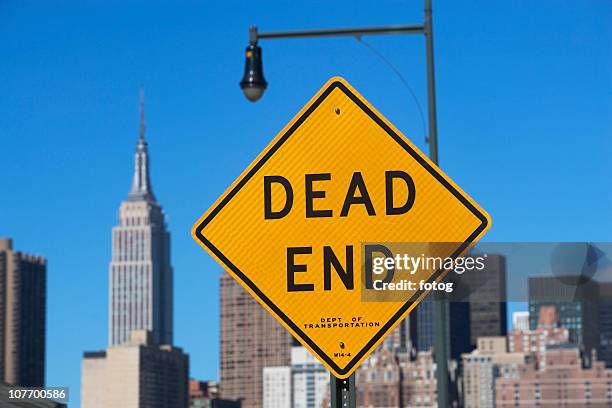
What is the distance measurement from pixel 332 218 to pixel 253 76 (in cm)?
1484

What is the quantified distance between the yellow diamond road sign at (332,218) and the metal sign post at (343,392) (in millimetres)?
46

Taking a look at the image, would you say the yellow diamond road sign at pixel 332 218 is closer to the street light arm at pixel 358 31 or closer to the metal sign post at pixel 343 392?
the metal sign post at pixel 343 392

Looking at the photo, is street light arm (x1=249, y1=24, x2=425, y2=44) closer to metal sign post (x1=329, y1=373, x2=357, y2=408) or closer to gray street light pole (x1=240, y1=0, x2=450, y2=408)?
gray street light pole (x1=240, y1=0, x2=450, y2=408)

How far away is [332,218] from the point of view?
7602 mm

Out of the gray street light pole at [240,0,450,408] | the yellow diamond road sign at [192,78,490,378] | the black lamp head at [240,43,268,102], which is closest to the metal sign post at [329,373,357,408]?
the yellow diamond road sign at [192,78,490,378]

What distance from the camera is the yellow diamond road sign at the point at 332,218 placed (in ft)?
24.7

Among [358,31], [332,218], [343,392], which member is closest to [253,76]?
[358,31]

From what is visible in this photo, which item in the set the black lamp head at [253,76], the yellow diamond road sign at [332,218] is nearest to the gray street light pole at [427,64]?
the black lamp head at [253,76]

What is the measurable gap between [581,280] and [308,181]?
1.98 m

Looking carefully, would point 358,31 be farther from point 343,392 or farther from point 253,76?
point 343,392

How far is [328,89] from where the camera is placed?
7848mm

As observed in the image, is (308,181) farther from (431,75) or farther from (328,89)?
(431,75)

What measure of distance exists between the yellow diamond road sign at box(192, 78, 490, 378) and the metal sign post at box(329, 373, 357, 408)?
5 centimetres

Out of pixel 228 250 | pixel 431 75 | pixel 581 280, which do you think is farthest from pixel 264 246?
pixel 431 75
